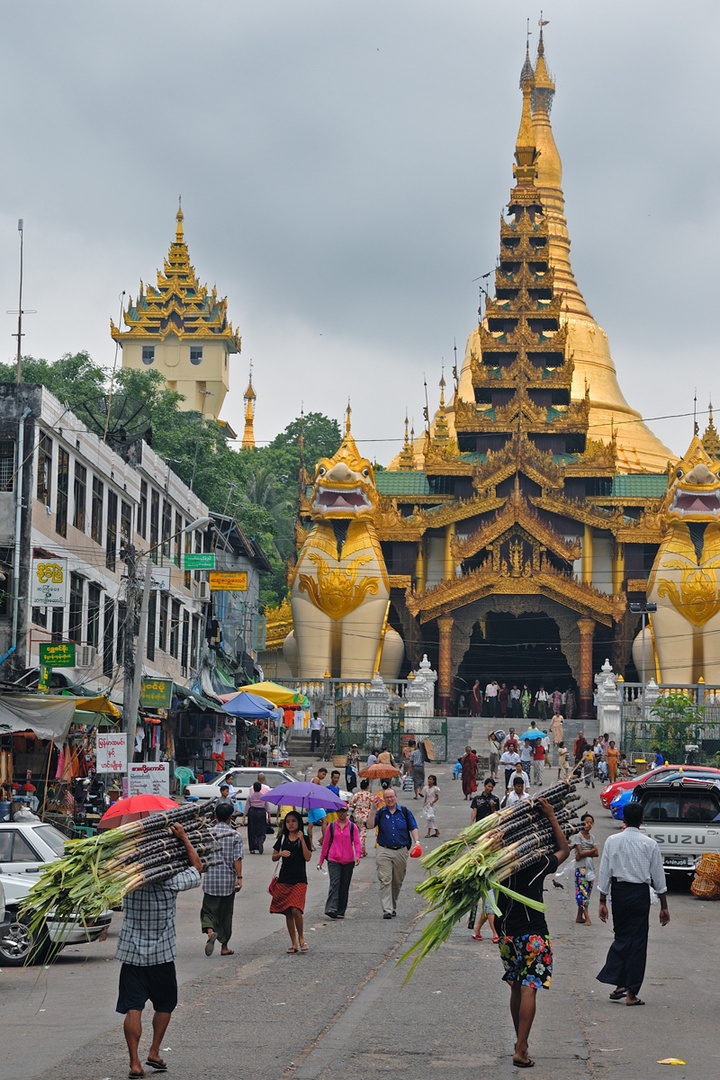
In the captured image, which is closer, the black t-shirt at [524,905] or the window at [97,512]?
the black t-shirt at [524,905]

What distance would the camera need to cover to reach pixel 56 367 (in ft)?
208

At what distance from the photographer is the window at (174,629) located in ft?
135

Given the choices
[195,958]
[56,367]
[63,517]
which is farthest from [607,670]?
[195,958]

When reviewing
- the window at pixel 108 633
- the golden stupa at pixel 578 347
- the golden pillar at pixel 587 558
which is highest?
the golden stupa at pixel 578 347

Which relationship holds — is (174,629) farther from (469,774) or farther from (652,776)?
(652,776)

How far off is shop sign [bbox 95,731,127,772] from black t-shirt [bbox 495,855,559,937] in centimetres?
1403

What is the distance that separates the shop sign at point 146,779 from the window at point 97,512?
11.0 m

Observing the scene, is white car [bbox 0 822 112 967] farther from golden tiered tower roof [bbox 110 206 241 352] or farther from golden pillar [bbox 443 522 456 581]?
golden tiered tower roof [bbox 110 206 241 352]

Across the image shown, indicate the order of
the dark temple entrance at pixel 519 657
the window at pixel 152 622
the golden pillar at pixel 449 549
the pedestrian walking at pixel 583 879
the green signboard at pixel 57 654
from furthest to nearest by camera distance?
the dark temple entrance at pixel 519 657 < the golden pillar at pixel 449 549 < the window at pixel 152 622 < the green signboard at pixel 57 654 < the pedestrian walking at pixel 583 879

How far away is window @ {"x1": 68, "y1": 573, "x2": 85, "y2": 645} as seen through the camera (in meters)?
31.4

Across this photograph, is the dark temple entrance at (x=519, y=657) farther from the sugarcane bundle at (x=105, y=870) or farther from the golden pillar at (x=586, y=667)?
the sugarcane bundle at (x=105, y=870)

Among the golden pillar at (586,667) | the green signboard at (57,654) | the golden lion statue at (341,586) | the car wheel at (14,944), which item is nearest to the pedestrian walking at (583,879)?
the car wheel at (14,944)

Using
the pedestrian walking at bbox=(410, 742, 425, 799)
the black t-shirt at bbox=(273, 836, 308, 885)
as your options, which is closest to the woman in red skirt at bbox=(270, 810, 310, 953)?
the black t-shirt at bbox=(273, 836, 308, 885)

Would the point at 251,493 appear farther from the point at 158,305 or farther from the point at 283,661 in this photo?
the point at 158,305
